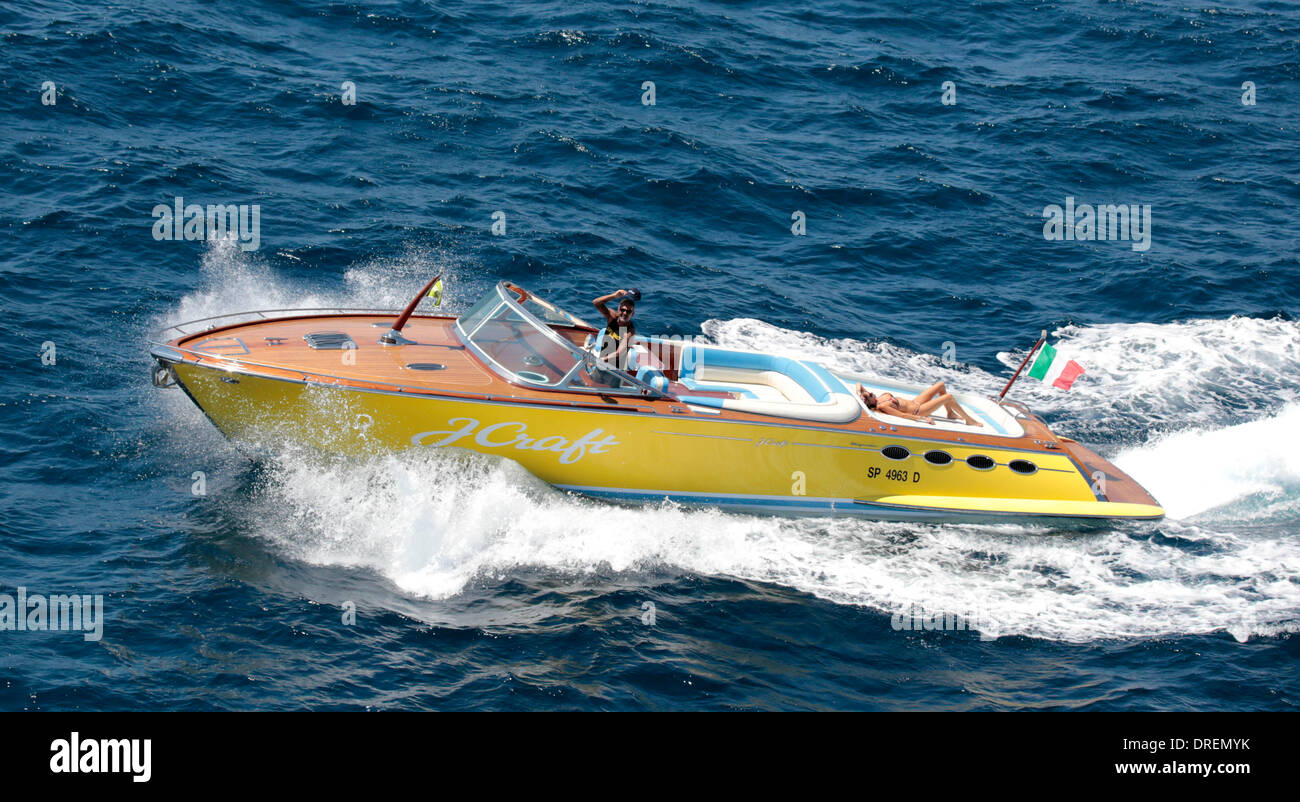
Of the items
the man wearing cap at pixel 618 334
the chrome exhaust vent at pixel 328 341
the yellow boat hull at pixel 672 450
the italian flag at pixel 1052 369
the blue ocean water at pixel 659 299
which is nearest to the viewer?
the blue ocean water at pixel 659 299

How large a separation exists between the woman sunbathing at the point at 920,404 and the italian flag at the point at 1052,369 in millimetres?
1213

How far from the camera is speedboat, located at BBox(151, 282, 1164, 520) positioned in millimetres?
14922

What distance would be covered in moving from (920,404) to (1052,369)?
1.97 meters

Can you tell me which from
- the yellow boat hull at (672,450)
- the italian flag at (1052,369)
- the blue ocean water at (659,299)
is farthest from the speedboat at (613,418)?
the italian flag at (1052,369)

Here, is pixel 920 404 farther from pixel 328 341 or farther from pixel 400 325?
pixel 328 341

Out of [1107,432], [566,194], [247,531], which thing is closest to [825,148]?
[566,194]

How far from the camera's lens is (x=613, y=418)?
15.4m

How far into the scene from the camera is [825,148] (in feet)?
91.4

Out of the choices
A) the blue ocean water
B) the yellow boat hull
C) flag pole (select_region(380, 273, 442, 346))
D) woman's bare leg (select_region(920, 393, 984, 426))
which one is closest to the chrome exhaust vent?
flag pole (select_region(380, 273, 442, 346))

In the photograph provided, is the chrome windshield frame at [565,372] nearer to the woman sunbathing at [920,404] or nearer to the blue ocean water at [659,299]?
the blue ocean water at [659,299]

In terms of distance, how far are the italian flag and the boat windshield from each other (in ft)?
18.6

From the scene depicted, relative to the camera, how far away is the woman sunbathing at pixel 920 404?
17.1 meters

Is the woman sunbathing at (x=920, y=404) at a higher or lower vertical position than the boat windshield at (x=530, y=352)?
lower
